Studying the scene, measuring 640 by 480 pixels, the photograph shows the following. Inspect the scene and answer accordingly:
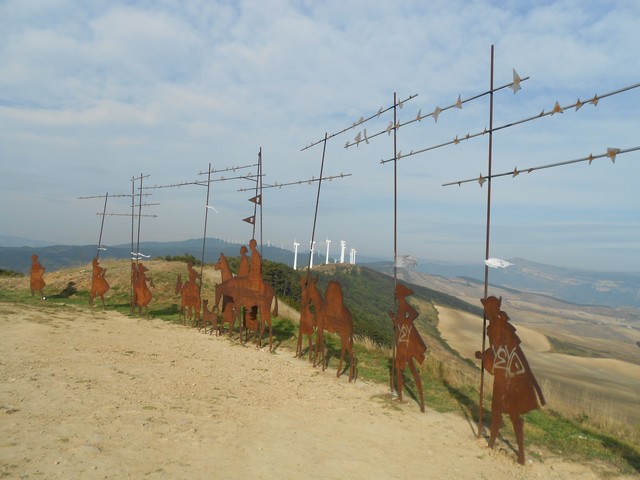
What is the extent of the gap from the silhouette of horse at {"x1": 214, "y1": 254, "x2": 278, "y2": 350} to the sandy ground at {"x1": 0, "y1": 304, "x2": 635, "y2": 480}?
163 cm

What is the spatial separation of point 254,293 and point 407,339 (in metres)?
5.66

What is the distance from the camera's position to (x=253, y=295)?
12.4 m

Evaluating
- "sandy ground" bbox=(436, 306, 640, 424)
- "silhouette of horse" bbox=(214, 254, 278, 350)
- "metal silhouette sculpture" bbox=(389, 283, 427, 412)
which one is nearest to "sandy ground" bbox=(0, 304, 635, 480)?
"metal silhouette sculpture" bbox=(389, 283, 427, 412)

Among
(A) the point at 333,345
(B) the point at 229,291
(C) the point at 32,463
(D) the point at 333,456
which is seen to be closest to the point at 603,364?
(A) the point at 333,345

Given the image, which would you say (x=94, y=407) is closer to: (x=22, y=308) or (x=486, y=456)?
(x=486, y=456)

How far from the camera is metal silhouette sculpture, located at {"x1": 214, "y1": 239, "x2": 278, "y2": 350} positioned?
12.0 metres

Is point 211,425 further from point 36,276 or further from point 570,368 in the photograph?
point 570,368

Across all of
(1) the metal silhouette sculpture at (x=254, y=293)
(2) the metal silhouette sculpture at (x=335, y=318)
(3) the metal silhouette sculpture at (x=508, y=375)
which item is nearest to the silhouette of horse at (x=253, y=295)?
(1) the metal silhouette sculpture at (x=254, y=293)

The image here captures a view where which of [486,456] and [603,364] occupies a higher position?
[486,456]

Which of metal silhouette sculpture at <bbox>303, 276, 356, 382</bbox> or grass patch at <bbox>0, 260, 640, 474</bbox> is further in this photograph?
metal silhouette sculpture at <bbox>303, 276, 356, 382</bbox>

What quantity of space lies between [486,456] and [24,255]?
20047 cm

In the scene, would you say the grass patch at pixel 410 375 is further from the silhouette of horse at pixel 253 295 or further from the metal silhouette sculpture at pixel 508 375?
the silhouette of horse at pixel 253 295

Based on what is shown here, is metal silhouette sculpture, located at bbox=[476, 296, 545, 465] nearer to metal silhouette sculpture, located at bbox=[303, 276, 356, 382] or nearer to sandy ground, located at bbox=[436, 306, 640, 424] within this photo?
metal silhouette sculpture, located at bbox=[303, 276, 356, 382]

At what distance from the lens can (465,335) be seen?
49.6 m
